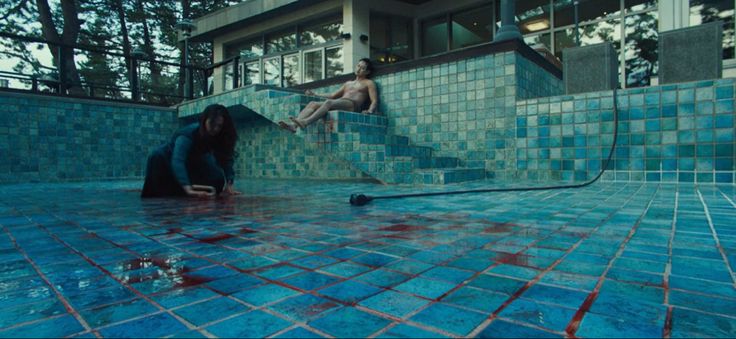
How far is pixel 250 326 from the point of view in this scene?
2.74ft

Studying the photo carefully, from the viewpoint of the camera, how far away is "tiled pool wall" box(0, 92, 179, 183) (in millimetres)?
7320

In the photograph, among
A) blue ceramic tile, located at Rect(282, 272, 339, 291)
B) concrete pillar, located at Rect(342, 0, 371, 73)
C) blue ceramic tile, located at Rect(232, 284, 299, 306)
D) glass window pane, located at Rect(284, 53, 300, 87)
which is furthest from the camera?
glass window pane, located at Rect(284, 53, 300, 87)

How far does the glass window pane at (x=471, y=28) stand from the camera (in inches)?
435

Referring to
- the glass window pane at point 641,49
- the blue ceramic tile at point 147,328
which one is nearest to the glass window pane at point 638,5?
the glass window pane at point 641,49

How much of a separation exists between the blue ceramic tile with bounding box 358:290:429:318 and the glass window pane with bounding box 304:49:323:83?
37.6 ft

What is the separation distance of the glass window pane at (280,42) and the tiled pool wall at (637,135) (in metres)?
9.19

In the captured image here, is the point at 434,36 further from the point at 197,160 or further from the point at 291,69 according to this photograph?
the point at 197,160

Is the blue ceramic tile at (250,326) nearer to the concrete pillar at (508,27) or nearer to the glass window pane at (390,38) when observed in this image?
the concrete pillar at (508,27)

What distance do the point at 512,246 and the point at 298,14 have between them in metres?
11.9

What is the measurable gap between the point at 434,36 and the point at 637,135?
7988mm

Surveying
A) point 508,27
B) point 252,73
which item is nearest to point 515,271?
point 508,27

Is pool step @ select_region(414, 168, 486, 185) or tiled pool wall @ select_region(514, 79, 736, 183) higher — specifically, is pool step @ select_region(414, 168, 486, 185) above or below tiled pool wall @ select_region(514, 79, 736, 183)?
below

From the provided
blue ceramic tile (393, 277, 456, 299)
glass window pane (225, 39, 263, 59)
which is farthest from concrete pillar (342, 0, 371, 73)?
blue ceramic tile (393, 277, 456, 299)

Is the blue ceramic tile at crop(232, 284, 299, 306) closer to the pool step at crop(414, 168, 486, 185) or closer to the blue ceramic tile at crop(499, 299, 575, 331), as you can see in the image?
the blue ceramic tile at crop(499, 299, 575, 331)
